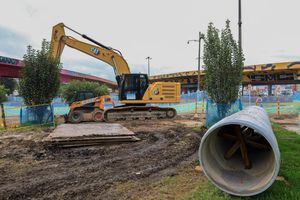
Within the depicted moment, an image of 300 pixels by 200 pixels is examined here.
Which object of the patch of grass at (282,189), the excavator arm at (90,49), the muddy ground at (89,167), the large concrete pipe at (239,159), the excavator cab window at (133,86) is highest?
the excavator arm at (90,49)

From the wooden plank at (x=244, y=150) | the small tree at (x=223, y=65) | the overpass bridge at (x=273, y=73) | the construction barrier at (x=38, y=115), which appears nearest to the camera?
the wooden plank at (x=244, y=150)

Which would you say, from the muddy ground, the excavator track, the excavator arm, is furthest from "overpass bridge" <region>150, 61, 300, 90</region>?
the muddy ground

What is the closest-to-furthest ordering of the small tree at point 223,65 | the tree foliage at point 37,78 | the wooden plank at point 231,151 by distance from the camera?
the wooden plank at point 231,151 < the small tree at point 223,65 < the tree foliage at point 37,78

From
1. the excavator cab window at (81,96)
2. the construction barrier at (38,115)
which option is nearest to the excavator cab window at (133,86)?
the excavator cab window at (81,96)

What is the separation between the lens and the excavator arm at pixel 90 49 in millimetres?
17195

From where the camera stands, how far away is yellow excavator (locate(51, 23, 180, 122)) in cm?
1736

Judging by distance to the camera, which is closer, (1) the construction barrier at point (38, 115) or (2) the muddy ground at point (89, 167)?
(2) the muddy ground at point (89, 167)

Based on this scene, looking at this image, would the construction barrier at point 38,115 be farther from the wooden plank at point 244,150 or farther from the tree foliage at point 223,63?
the wooden plank at point 244,150

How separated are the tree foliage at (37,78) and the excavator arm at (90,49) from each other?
94 cm

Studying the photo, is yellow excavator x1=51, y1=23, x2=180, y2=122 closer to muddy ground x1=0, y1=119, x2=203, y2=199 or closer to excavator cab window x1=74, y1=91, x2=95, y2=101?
excavator cab window x1=74, y1=91, x2=95, y2=101

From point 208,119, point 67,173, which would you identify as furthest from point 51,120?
point 67,173

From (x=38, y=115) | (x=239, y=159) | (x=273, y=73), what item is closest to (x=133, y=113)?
(x=38, y=115)

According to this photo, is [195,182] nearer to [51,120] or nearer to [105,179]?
[105,179]

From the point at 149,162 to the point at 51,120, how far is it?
9.59m
